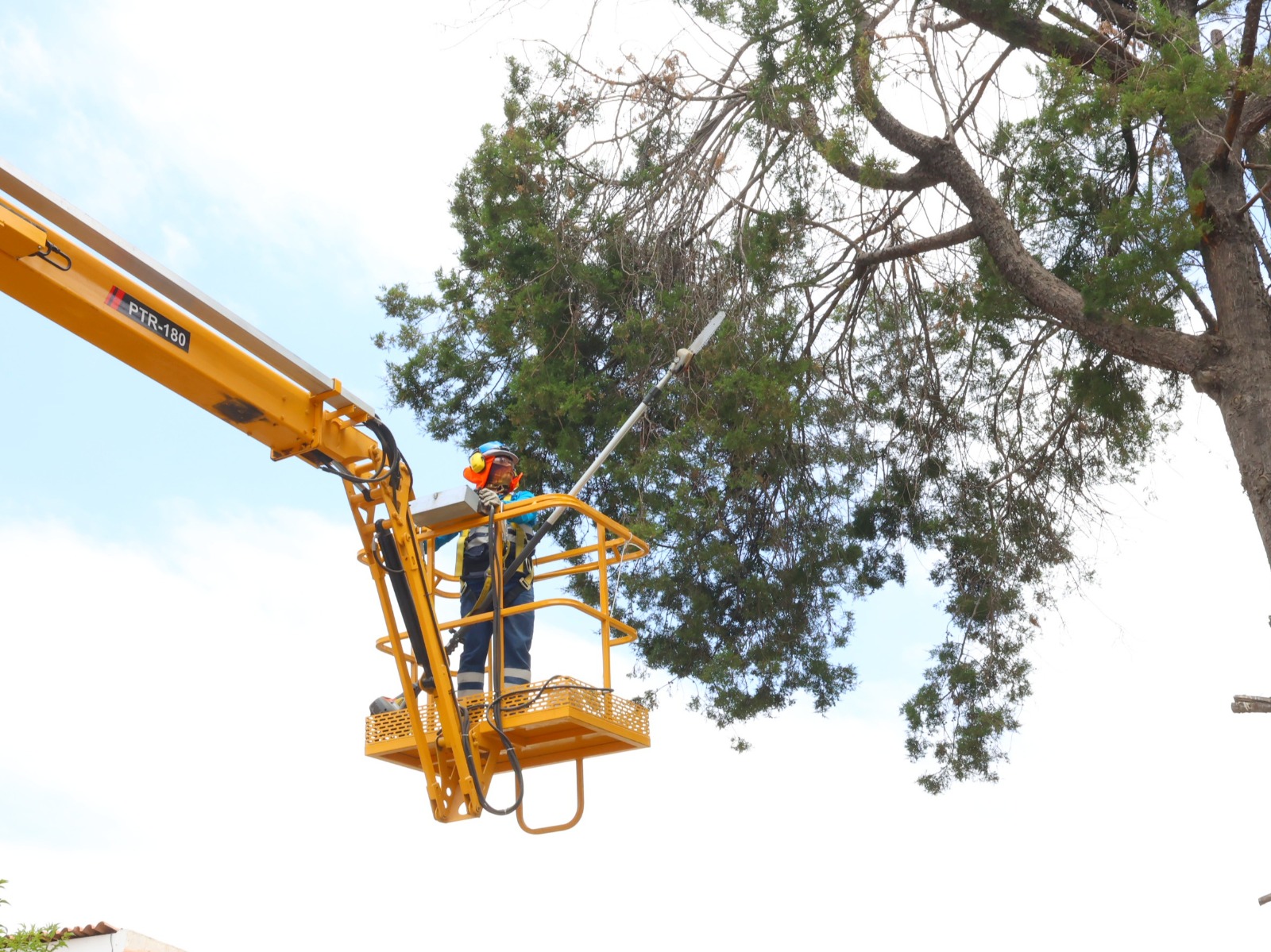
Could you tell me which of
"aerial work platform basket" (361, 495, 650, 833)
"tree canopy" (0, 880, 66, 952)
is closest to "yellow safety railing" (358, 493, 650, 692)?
"aerial work platform basket" (361, 495, 650, 833)

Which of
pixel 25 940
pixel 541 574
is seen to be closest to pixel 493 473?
pixel 541 574

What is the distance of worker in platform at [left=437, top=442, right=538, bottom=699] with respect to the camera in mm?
6988

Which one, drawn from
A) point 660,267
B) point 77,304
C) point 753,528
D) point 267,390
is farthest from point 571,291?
point 77,304

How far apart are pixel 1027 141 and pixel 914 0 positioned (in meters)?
1.56

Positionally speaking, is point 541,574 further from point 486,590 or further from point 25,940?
point 25,940

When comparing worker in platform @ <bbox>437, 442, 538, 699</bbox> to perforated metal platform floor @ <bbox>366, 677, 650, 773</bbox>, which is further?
worker in platform @ <bbox>437, 442, 538, 699</bbox>

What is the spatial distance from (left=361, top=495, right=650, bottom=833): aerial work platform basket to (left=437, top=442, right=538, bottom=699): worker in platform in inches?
4.0

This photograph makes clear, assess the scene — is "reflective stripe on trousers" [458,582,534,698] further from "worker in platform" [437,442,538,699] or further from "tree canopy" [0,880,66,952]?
"tree canopy" [0,880,66,952]

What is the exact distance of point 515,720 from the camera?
653 centimetres

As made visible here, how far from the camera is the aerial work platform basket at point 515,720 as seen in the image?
6.52 m

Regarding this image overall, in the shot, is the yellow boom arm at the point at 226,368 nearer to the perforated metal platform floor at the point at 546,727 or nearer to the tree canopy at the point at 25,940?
the perforated metal platform floor at the point at 546,727

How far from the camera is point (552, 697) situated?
6.48 meters

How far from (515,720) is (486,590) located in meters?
Result: 0.82

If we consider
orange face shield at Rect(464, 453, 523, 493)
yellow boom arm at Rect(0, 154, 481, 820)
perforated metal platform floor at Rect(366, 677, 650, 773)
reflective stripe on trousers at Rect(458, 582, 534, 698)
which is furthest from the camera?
orange face shield at Rect(464, 453, 523, 493)
